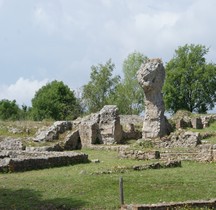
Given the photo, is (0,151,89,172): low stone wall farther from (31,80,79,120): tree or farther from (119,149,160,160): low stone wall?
(31,80,79,120): tree

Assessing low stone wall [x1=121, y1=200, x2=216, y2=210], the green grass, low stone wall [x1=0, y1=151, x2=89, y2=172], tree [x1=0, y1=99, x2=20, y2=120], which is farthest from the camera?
tree [x1=0, y1=99, x2=20, y2=120]

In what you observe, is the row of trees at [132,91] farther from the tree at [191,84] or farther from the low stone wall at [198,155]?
the low stone wall at [198,155]

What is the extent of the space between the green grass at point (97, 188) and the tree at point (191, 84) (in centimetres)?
5203

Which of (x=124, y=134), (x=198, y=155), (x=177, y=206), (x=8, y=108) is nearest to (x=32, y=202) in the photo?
(x=177, y=206)

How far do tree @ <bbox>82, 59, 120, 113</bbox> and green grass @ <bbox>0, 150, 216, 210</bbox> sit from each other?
56.5 meters

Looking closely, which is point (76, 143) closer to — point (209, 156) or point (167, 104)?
point (209, 156)

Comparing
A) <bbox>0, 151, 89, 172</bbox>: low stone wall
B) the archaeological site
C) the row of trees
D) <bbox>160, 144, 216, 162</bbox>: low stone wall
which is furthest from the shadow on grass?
the row of trees

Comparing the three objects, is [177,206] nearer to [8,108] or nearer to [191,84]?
[191,84]

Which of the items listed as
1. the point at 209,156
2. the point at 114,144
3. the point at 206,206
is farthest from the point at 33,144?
the point at 206,206

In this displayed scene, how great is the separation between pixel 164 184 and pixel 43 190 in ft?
13.0

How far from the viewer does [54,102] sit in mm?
83500

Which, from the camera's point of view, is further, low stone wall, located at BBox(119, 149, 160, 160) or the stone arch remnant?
the stone arch remnant

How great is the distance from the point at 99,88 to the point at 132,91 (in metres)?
5.77

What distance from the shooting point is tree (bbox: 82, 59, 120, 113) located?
76.3m
